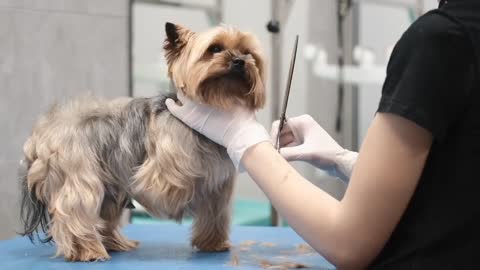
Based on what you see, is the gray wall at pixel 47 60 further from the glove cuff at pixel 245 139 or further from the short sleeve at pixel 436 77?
the short sleeve at pixel 436 77

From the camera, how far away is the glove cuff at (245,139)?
Result: 1.18 m

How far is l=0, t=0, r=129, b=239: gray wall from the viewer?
8.61ft

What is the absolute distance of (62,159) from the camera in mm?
1466

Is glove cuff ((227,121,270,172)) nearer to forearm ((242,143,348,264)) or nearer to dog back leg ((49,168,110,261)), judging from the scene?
Answer: forearm ((242,143,348,264))

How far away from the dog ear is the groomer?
72 centimetres

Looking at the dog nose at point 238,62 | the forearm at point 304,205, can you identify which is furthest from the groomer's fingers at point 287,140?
the forearm at point 304,205

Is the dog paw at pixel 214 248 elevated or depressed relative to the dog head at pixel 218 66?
depressed

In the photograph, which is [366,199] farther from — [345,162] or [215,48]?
[215,48]

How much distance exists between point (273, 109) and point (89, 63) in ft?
3.34

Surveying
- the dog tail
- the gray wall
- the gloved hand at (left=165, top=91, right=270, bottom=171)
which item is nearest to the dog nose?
the gloved hand at (left=165, top=91, right=270, bottom=171)

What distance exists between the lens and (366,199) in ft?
2.75

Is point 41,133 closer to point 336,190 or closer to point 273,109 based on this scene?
point 273,109

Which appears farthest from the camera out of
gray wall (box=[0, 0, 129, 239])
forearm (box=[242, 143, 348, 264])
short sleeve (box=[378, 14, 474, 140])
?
gray wall (box=[0, 0, 129, 239])

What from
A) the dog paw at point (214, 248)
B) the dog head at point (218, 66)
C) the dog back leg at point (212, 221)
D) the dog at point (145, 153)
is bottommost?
the dog paw at point (214, 248)
